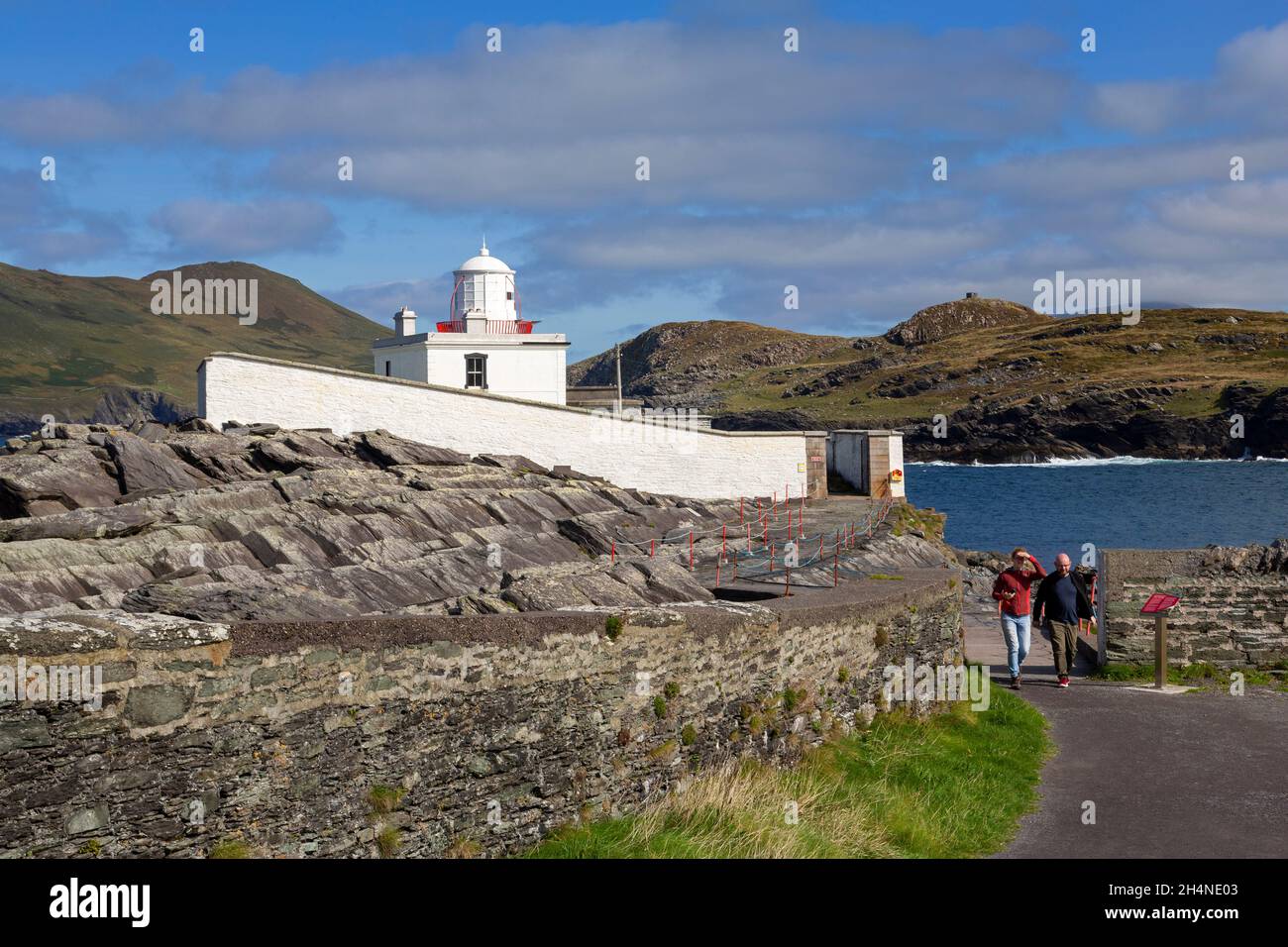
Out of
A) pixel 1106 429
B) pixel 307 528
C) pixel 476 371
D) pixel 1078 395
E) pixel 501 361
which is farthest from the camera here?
pixel 1078 395

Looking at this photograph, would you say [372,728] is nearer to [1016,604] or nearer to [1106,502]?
[1016,604]

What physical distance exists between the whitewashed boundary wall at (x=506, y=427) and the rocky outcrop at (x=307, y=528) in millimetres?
1106

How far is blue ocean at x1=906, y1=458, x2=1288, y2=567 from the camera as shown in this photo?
240 feet

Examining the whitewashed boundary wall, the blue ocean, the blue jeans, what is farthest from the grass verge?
the blue ocean

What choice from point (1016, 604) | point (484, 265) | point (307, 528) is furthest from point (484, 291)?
point (1016, 604)

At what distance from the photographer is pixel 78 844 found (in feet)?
21.8

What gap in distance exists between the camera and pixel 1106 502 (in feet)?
317

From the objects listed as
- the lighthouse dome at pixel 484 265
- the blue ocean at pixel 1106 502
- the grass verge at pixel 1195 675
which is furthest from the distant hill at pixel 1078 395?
the grass verge at pixel 1195 675

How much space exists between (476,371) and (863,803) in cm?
3152

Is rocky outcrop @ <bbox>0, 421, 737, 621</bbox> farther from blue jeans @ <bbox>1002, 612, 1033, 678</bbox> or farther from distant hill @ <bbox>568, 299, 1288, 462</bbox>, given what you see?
distant hill @ <bbox>568, 299, 1288, 462</bbox>

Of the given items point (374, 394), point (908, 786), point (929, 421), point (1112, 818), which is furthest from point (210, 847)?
point (929, 421)

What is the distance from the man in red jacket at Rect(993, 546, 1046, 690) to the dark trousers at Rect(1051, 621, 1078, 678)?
0.38 m

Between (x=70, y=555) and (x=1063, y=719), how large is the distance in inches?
511

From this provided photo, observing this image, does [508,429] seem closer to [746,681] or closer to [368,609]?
[368,609]
